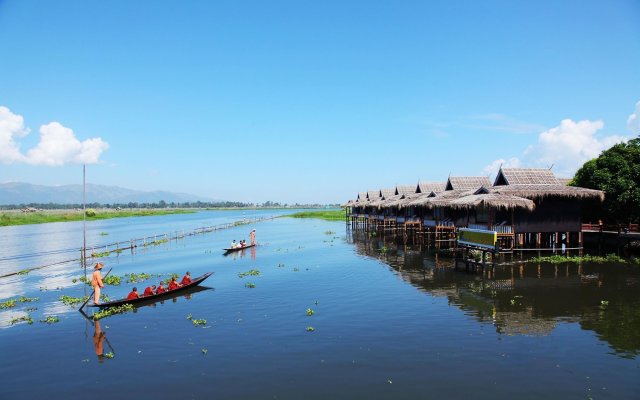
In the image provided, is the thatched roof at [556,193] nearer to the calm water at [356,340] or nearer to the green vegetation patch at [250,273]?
the calm water at [356,340]

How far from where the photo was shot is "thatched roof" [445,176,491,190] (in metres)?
37.8

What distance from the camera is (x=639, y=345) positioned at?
1201 centimetres

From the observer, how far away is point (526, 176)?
28.9m

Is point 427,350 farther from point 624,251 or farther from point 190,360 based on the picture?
point 624,251

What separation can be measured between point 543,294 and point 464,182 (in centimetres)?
2136

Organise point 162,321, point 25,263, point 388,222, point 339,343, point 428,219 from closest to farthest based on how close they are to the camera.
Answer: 1. point 339,343
2. point 162,321
3. point 25,263
4. point 428,219
5. point 388,222

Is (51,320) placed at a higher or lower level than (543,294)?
lower

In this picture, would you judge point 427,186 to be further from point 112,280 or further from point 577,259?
point 112,280

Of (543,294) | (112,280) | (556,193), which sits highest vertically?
(556,193)

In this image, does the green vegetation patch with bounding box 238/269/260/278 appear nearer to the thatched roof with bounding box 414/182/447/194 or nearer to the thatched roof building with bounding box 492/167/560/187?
the thatched roof building with bounding box 492/167/560/187

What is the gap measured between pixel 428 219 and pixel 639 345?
26.6m

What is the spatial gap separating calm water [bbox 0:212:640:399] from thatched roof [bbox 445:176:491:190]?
15.1m

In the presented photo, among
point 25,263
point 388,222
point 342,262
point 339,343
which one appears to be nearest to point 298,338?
point 339,343

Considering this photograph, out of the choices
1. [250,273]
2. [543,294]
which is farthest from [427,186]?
[543,294]
